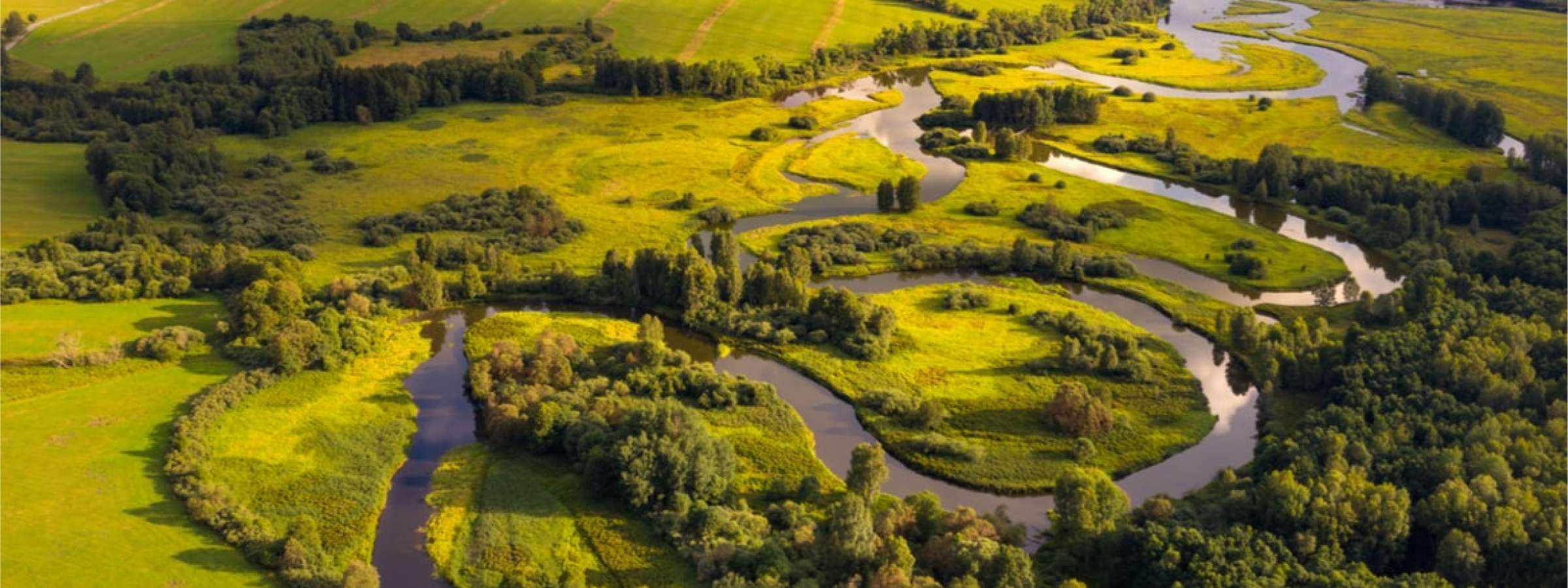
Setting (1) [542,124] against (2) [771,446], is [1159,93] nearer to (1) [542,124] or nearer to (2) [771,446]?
(1) [542,124]

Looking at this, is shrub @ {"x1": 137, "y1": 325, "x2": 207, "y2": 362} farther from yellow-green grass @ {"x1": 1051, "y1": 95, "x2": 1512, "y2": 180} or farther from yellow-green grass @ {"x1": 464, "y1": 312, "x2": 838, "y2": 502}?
yellow-green grass @ {"x1": 1051, "y1": 95, "x2": 1512, "y2": 180}

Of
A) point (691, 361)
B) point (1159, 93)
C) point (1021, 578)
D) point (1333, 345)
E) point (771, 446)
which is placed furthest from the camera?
point (1159, 93)

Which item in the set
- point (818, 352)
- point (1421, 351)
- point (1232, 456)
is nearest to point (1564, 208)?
point (1421, 351)

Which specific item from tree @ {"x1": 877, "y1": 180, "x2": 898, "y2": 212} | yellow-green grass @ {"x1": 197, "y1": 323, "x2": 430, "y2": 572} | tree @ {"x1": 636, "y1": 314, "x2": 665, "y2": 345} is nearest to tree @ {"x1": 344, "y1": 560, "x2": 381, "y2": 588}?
yellow-green grass @ {"x1": 197, "y1": 323, "x2": 430, "y2": 572}

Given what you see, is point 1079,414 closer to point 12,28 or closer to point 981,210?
point 981,210

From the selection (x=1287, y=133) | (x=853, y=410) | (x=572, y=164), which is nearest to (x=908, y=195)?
(x=572, y=164)

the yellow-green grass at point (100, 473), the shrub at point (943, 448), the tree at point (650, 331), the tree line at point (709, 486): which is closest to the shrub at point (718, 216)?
the tree at point (650, 331)
